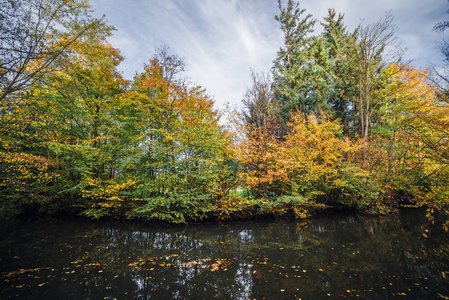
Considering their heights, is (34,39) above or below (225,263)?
above

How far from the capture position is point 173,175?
959 centimetres

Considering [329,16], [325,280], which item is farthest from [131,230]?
[329,16]

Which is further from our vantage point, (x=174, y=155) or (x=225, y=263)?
(x=174, y=155)

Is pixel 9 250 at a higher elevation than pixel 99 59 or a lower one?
lower

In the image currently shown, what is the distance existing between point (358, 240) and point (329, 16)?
21.4m

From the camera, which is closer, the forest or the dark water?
the dark water

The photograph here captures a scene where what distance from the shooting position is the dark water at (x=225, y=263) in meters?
3.94

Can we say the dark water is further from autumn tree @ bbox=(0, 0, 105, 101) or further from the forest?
autumn tree @ bbox=(0, 0, 105, 101)

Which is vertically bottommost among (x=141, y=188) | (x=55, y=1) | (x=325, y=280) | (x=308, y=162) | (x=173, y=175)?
(x=325, y=280)

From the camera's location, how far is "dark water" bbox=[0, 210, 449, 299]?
394 cm

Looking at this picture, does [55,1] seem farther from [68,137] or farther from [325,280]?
[325,280]

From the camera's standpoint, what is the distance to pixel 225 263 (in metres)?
5.43

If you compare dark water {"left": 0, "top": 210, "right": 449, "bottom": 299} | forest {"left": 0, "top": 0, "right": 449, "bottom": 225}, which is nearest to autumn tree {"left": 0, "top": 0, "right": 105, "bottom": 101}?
forest {"left": 0, "top": 0, "right": 449, "bottom": 225}

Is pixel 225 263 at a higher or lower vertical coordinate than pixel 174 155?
lower
